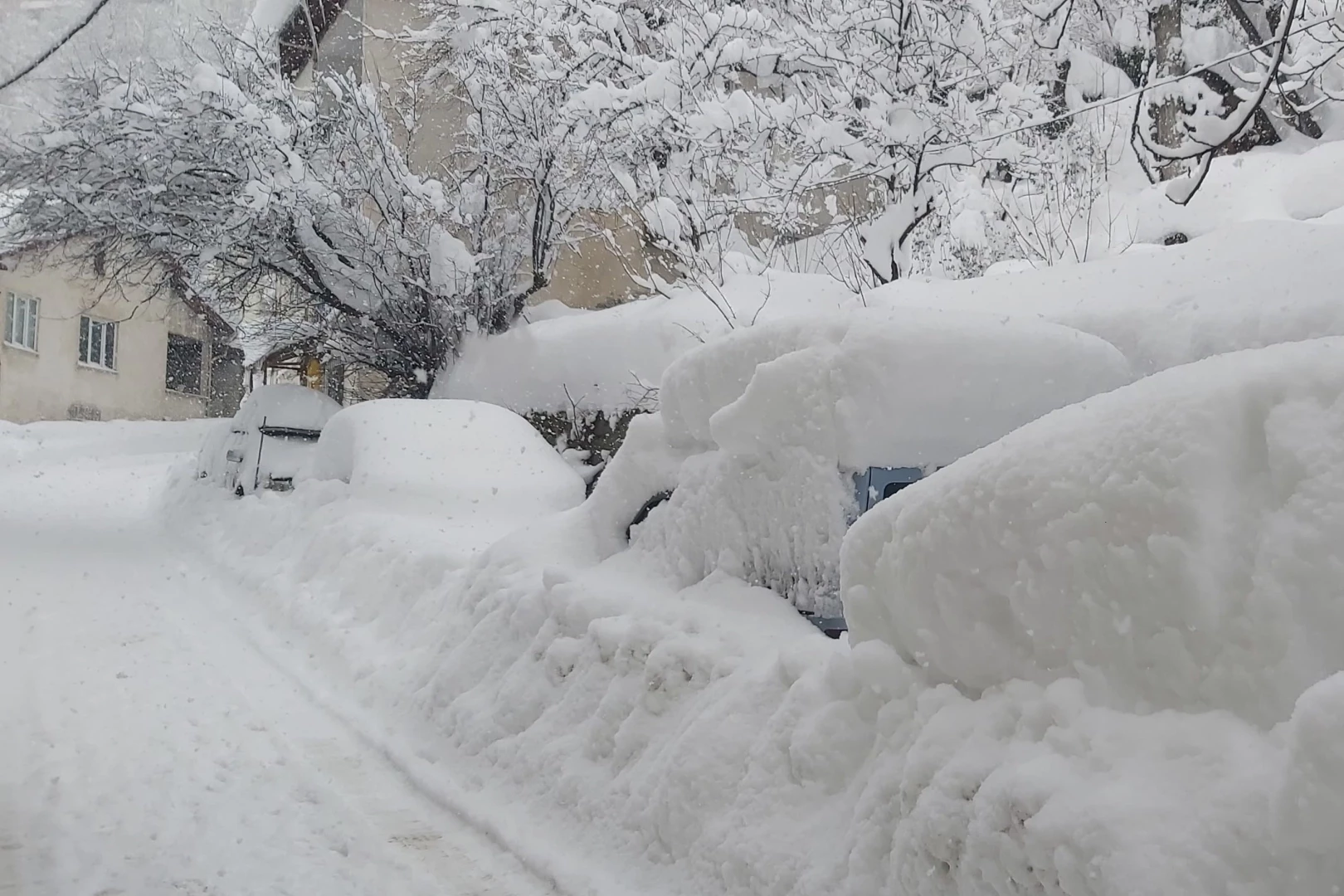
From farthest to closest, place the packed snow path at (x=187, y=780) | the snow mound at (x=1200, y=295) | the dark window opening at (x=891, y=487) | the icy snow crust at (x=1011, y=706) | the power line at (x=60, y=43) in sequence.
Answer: the power line at (x=60, y=43) → the snow mound at (x=1200, y=295) → the dark window opening at (x=891, y=487) → the packed snow path at (x=187, y=780) → the icy snow crust at (x=1011, y=706)

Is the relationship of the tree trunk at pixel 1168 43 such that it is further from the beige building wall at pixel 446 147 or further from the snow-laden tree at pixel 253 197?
the snow-laden tree at pixel 253 197

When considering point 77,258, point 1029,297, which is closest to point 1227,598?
point 1029,297

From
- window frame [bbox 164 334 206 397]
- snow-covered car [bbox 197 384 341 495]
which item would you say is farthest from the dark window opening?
window frame [bbox 164 334 206 397]

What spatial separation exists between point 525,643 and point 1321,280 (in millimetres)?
3904

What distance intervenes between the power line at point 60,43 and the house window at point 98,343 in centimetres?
2061

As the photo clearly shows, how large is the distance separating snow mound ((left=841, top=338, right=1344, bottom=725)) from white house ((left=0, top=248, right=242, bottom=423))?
82.8 ft

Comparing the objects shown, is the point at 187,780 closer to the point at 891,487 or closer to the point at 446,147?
the point at 891,487

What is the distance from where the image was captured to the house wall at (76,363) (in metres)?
28.8

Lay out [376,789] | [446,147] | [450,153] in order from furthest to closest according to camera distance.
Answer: [446,147], [450,153], [376,789]

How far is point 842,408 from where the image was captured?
4.33m

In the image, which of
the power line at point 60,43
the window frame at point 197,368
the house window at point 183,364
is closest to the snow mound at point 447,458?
the power line at point 60,43

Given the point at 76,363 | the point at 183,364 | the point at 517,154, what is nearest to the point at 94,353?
the point at 76,363

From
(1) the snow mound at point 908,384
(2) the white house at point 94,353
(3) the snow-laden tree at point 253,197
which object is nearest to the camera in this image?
(1) the snow mound at point 908,384

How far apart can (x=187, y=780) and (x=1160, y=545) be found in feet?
12.9
